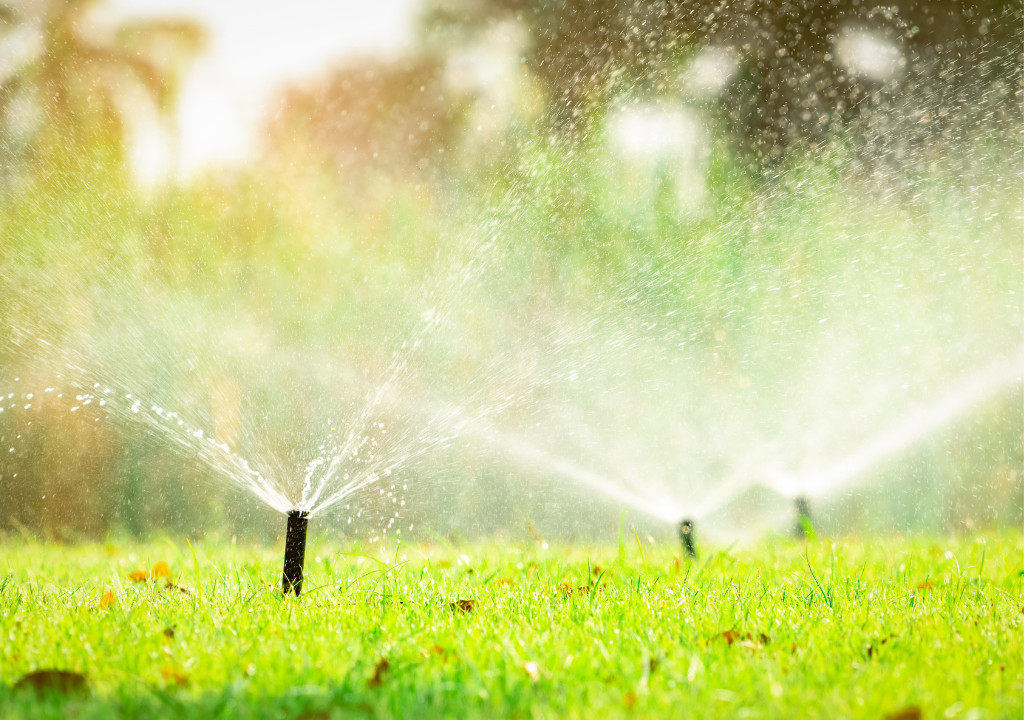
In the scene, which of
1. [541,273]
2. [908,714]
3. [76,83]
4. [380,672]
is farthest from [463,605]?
[76,83]

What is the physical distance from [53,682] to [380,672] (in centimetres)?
73

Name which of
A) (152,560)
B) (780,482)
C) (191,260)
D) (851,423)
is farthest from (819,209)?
(152,560)

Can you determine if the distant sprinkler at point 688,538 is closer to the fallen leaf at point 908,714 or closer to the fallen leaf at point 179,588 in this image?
the fallen leaf at point 908,714

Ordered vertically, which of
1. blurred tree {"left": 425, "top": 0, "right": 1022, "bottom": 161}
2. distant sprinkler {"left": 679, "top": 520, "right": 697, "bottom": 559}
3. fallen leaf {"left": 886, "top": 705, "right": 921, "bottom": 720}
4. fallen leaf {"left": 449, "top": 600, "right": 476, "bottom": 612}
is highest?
blurred tree {"left": 425, "top": 0, "right": 1022, "bottom": 161}

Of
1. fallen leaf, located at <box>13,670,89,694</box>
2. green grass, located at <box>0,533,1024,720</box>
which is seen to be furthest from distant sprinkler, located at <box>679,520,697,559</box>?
fallen leaf, located at <box>13,670,89,694</box>

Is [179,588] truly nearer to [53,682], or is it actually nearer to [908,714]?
[53,682]

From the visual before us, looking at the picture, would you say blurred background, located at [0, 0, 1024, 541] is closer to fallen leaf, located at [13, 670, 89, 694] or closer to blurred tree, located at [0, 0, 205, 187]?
blurred tree, located at [0, 0, 205, 187]

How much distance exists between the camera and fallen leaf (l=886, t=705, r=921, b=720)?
1354 mm

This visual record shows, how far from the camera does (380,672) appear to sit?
1.64 meters

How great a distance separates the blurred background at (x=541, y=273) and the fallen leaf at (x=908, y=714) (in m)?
4.97

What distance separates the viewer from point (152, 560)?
12.8ft

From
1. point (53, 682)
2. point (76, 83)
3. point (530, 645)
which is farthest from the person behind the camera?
point (76, 83)

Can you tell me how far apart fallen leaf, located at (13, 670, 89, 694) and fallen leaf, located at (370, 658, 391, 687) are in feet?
2.09

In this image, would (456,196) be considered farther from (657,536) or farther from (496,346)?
(657,536)
